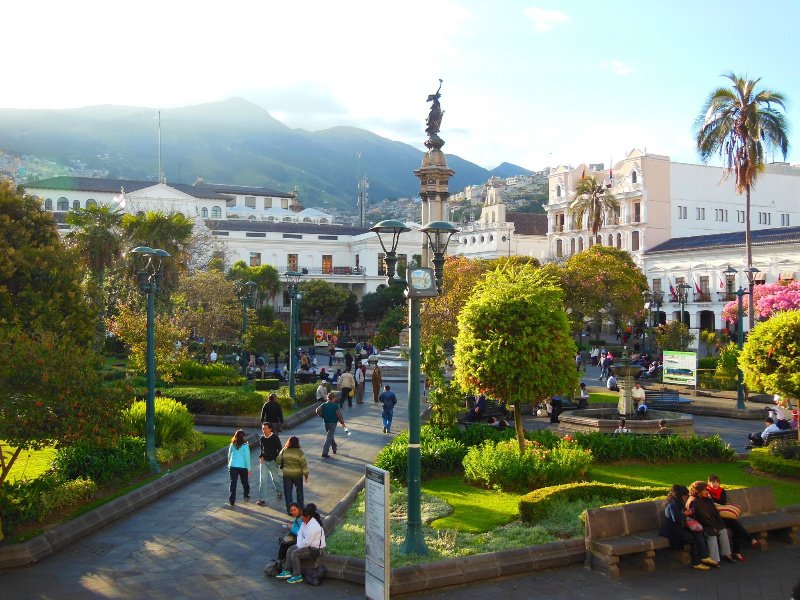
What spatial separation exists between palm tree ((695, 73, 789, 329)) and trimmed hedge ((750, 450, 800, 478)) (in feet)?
55.5

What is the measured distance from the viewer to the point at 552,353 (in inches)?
547

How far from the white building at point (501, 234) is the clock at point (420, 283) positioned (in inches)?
2517

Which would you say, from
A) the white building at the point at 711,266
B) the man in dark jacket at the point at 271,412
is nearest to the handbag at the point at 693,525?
the man in dark jacket at the point at 271,412

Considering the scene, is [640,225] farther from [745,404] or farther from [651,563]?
[651,563]

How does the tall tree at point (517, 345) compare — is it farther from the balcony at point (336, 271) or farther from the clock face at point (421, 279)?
the balcony at point (336, 271)

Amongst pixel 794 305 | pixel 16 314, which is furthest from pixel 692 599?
pixel 794 305

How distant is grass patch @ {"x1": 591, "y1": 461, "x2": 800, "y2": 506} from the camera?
544 inches

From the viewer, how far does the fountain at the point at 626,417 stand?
18.4 m

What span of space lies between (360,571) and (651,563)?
371 cm

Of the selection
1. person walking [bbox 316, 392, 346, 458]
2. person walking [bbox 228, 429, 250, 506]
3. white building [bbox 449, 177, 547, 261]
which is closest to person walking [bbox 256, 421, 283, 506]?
person walking [bbox 228, 429, 250, 506]

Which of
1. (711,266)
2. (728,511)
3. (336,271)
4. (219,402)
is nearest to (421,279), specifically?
(728,511)

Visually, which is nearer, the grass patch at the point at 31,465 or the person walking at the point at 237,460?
the person walking at the point at 237,460

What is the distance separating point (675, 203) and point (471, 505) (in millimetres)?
55683

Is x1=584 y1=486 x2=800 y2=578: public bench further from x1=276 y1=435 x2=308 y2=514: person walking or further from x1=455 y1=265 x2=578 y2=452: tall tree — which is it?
x1=276 y1=435 x2=308 y2=514: person walking
